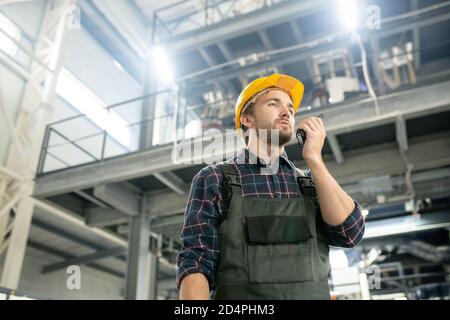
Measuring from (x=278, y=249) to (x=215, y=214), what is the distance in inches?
11.2

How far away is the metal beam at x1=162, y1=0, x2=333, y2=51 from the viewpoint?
22.2 feet

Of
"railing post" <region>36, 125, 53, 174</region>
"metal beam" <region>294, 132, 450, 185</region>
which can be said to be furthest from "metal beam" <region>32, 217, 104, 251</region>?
"metal beam" <region>294, 132, 450, 185</region>

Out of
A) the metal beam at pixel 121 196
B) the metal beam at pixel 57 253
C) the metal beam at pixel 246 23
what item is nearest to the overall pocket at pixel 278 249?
the metal beam at pixel 121 196

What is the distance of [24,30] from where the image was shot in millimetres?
9930

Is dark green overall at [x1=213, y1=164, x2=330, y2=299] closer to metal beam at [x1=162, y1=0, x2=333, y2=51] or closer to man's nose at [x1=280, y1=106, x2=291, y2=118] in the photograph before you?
man's nose at [x1=280, y1=106, x2=291, y2=118]

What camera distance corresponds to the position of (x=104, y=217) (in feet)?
23.8

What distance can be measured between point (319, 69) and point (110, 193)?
473cm

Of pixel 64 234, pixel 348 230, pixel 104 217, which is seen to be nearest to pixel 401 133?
pixel 348 230

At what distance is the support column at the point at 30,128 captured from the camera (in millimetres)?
7449

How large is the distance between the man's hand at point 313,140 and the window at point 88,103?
905 cm

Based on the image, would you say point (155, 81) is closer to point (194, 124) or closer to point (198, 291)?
point (194, 124)

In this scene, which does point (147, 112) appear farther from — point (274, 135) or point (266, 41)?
point (274, 135)

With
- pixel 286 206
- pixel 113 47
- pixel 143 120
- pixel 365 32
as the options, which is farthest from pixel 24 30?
pixel 286 206
